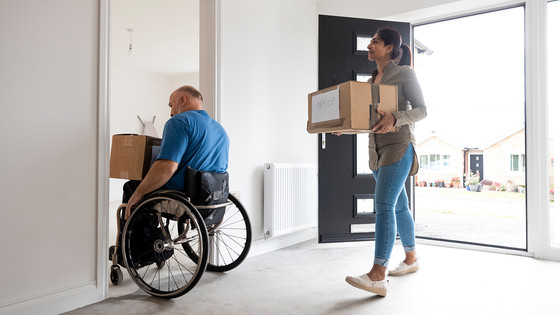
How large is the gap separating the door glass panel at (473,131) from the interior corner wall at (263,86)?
1115 millimetres

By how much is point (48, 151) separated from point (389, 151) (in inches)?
62.4

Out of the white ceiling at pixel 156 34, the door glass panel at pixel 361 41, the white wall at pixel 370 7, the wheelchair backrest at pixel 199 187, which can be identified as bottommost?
the wheelchair backrest at pixel 199 187

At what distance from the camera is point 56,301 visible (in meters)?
1.58

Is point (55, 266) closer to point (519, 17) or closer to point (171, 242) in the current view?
point (171, 242)

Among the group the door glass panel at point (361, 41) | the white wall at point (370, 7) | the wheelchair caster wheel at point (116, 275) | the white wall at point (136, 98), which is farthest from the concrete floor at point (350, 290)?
the white wall at point (136, 98)

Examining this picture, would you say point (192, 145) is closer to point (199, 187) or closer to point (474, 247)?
point (199, 187)

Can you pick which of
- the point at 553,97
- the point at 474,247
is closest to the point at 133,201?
the point at 474,247

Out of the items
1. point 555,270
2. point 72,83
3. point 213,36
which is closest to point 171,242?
point 72,83

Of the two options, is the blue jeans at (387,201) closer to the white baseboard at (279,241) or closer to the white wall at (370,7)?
the white baseboard at (279,241)

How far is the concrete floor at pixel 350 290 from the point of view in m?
1.66

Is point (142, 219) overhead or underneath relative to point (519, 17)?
underneath

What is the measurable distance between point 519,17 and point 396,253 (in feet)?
7.21

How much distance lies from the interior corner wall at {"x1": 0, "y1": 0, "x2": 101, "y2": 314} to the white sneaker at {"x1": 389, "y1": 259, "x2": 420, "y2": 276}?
1625 millimetres

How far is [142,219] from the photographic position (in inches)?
74.8
